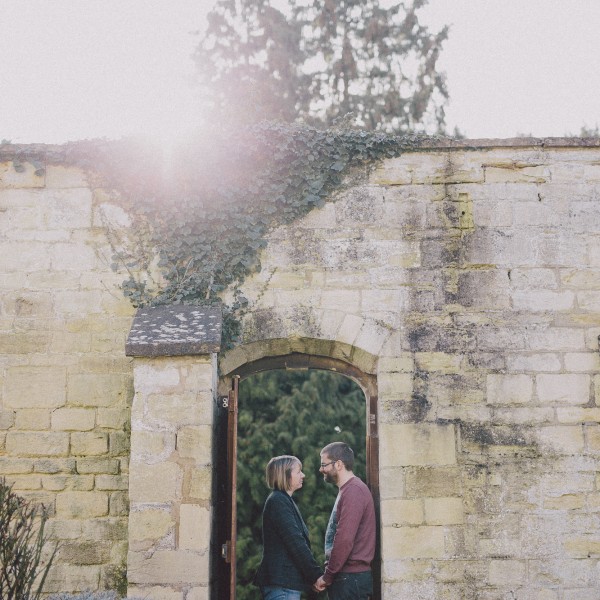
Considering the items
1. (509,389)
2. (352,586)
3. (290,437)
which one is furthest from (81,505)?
(290,437)

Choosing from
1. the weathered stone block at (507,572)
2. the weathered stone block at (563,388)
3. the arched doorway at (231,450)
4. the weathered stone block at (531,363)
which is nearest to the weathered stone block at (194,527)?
the arched doorway at (231,450)

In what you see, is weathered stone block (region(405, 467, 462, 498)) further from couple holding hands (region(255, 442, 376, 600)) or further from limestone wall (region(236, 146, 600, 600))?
couple holding hands (region(255, 442, 376, 600))

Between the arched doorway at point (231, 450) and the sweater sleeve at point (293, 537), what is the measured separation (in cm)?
33

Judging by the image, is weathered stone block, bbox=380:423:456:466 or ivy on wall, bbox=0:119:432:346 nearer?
weathered stone block, bbox=380:423:456:466

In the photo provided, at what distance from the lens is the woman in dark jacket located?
531 centimetres

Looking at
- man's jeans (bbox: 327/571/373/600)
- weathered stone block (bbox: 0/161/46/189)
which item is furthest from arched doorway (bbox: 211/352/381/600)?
weathered stone block (bbox: 0/161/46/189)

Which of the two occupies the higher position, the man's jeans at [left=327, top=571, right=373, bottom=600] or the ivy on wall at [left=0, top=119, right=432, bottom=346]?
the ivy on wall at [left=0, top=119, right=432, bottom=346]

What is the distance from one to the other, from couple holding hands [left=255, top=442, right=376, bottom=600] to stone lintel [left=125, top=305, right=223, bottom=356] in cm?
107

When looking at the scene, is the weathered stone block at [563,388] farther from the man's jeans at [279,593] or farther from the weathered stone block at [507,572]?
the man's jeans at [279,593]

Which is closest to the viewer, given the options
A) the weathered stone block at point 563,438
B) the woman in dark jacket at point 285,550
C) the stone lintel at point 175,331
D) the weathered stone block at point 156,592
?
the weathered stone block at point 156,592

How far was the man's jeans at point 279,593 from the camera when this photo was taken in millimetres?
5352

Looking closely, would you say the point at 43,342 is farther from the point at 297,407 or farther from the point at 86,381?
the point at 297,407

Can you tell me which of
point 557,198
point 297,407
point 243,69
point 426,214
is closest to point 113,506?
point 426,214

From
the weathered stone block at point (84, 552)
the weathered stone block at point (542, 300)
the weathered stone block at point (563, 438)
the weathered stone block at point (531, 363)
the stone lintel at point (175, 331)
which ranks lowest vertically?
the weathered stone block at point (84, 552)
